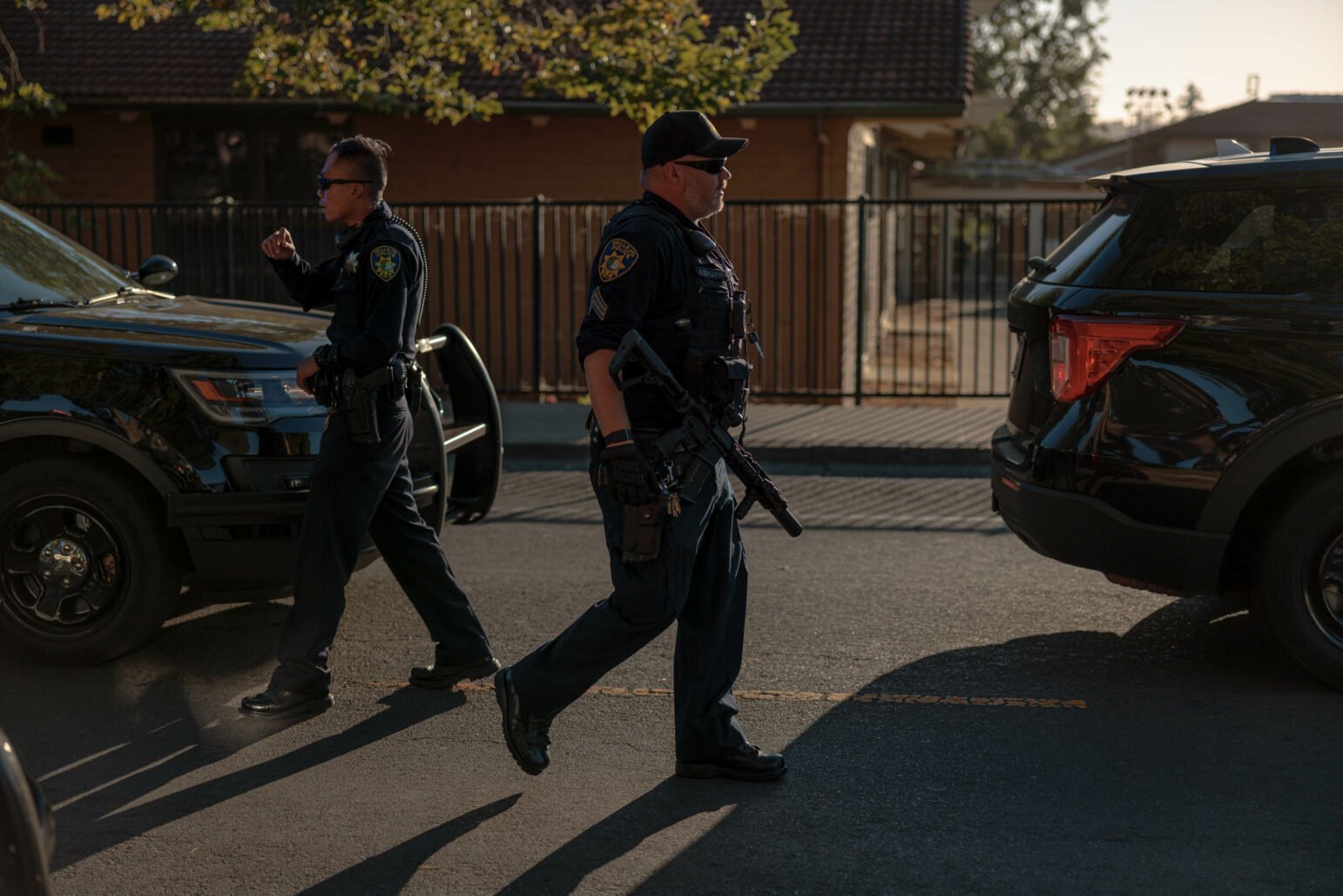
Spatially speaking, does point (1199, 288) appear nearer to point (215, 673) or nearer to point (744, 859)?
point (744, 859)

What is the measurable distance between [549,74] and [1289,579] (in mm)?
9757

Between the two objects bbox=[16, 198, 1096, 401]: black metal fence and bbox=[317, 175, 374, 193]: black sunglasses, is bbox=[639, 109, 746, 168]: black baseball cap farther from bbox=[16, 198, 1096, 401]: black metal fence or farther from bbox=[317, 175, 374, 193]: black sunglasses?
bbox=[16, 198, 1096, 401]: black metal fence

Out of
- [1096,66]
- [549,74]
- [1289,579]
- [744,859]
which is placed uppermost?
[1096,66]

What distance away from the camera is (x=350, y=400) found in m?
4.78

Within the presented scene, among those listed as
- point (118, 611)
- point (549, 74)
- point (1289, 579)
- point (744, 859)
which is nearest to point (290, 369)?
point (118, 611)

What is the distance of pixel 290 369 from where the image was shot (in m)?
5.39

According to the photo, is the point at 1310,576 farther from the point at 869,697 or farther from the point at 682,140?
the point at 682,140

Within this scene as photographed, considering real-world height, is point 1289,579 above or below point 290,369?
below

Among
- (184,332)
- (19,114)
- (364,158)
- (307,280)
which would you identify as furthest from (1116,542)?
(19,114)

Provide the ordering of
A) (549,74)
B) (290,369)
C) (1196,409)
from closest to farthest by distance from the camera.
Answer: (1196,409) → (290,369) → (549,74)

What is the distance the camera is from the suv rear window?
505 cm

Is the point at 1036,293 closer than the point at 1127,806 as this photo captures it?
No

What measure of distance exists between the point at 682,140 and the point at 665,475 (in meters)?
Result: 0.86

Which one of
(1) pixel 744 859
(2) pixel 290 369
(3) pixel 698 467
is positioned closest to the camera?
(1) pixel 744 859
